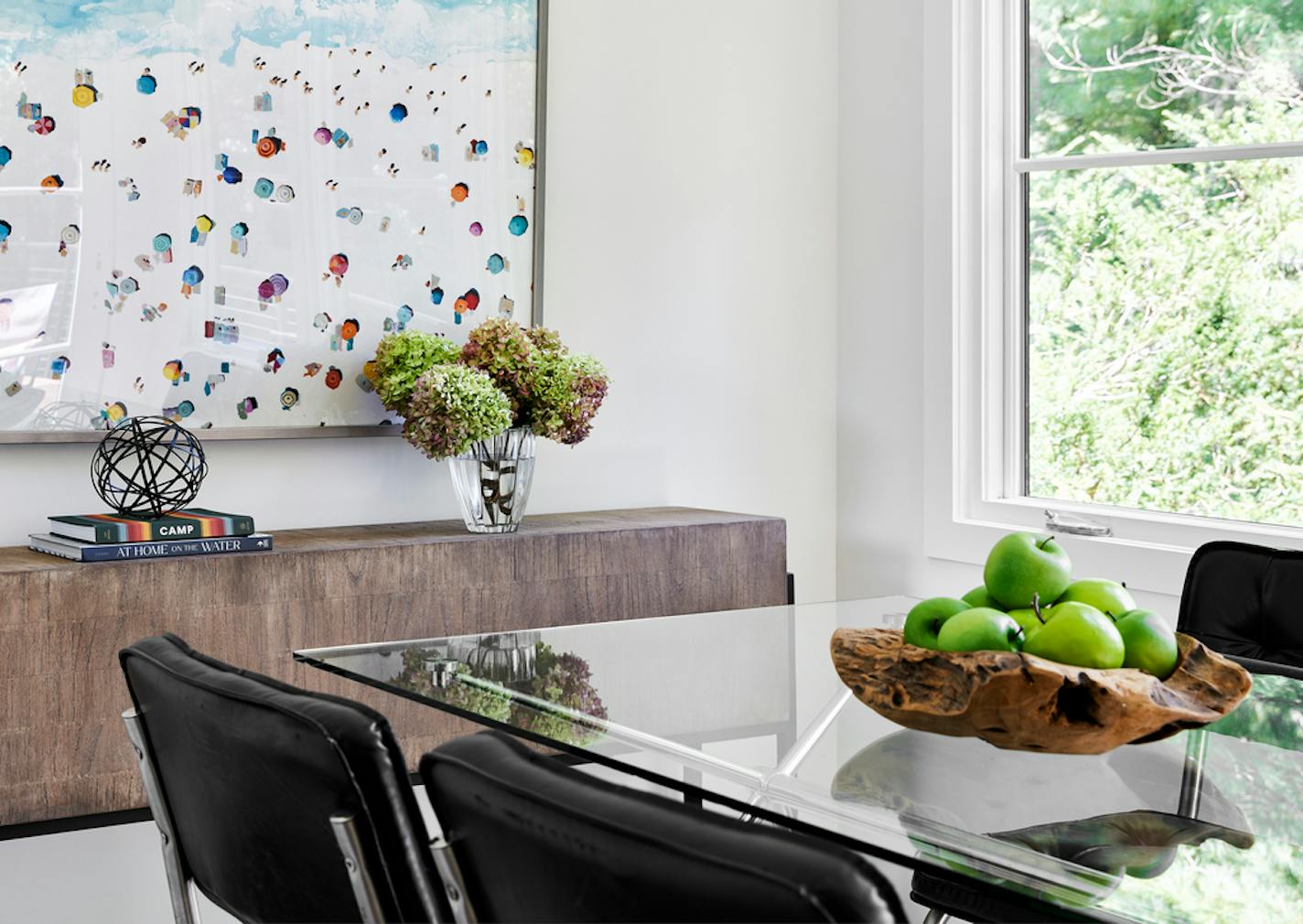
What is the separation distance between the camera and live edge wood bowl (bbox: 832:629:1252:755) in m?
1.38

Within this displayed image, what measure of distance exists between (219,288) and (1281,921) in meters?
2.21

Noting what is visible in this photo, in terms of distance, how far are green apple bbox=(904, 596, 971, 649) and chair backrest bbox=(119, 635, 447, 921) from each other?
65 cm

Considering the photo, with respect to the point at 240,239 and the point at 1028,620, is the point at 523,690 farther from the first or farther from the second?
the point at 240,239

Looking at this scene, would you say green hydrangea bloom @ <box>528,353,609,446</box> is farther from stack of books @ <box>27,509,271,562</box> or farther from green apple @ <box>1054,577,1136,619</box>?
green apple @ <box>1054,577,1136,619</box>

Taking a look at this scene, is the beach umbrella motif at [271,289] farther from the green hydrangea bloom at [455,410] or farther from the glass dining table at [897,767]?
the glass dining table at [897,767]

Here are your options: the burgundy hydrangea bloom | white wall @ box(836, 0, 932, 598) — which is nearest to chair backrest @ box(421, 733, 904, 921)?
the burgundy hydrangea bloom

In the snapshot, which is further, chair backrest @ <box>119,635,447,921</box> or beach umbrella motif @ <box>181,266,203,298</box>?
beach umbrella motif @ <box>181,266,203,298</box>

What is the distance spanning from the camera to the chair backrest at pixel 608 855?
754mm

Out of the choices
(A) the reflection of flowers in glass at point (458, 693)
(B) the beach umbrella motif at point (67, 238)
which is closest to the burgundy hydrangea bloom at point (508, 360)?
(B) the beach umbrella motif at point (67, 238)

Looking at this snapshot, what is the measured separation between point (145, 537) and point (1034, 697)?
1.56m

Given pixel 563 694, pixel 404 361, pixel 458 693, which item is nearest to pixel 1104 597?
pixel 563 694

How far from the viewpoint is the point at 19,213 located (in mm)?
2533

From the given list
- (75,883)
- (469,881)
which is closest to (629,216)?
(75,883)

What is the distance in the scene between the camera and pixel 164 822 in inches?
54.2
